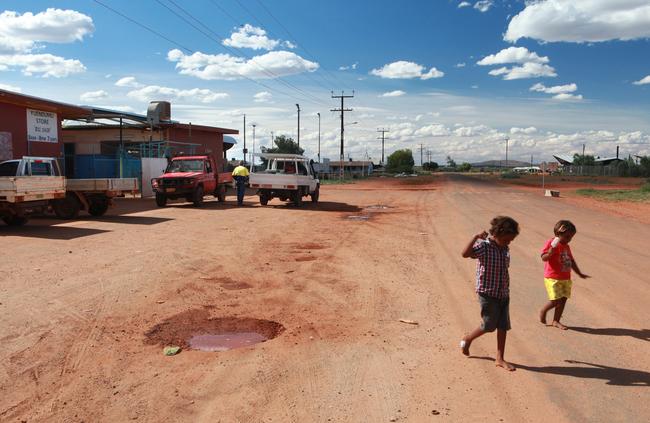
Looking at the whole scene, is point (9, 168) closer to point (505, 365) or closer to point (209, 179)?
point (209, 179)

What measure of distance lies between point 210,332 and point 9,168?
11872mm

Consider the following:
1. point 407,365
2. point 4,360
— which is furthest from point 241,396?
point 4,360

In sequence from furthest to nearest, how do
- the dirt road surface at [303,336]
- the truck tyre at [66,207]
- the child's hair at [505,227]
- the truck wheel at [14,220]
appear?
the truck tyre at [66,207] → the truck wheel at [14,220] → the child's hair at [505,227] → the dirt road surface at [303,336]

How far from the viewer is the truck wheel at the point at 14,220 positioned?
1441cm

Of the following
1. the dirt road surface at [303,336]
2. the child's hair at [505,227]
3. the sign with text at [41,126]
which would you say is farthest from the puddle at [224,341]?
the sign with text at [41,126]

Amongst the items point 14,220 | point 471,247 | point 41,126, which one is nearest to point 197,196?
point 41,126

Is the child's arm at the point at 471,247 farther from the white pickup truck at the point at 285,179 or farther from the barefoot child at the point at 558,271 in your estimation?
the white pickup truck at the point at 285,179

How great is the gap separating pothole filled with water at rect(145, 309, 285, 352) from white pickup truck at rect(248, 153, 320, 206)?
16406 mm

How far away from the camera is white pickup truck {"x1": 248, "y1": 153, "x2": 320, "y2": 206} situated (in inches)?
904

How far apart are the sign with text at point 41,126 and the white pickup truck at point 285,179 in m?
8.05

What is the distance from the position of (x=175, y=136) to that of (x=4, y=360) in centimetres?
3122

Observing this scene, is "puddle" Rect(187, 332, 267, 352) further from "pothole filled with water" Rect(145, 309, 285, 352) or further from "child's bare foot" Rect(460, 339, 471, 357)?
"child's bare foot" Rect(460, 339, 471, 357)

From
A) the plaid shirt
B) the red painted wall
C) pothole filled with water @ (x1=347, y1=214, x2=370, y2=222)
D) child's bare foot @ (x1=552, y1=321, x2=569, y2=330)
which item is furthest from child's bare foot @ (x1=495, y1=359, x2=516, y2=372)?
the red painted wall

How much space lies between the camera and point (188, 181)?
72.0 ft
